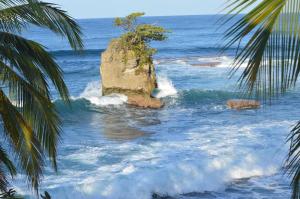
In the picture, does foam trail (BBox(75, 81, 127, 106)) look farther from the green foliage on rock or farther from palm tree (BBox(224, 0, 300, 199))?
palm tree (BBox(224, 0, 300, 199))

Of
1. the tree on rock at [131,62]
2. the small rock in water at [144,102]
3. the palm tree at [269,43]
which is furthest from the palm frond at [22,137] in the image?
the tree on rock at [131,62]

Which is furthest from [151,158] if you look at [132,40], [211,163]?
[132,40]

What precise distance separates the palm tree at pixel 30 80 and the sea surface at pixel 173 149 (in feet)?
2.84

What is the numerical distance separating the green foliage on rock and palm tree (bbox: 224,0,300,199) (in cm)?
2527

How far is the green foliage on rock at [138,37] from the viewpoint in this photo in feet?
92.3

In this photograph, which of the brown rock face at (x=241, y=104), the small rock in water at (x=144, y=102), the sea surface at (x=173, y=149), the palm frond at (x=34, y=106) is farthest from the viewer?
the small rock in water at (x=144, y=102)

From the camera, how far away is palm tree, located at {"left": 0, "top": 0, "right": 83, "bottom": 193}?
5258 mm

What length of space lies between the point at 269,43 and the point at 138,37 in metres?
25.7

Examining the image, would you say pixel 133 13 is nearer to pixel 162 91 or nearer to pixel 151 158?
pixel 162 91

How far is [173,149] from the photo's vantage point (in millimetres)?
17594

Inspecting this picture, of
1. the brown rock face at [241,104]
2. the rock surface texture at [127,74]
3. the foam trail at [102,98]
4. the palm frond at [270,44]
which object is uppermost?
the palm frond at [270,44]

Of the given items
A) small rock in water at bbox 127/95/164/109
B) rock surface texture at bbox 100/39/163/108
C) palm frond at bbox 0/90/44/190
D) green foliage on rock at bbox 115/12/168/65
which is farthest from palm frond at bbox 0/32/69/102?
green foliage on rock at bbox 115/12/168/65

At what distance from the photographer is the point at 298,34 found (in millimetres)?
2582

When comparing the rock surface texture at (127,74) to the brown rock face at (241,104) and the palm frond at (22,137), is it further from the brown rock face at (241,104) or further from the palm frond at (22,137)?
the palm frond at (22,137)
